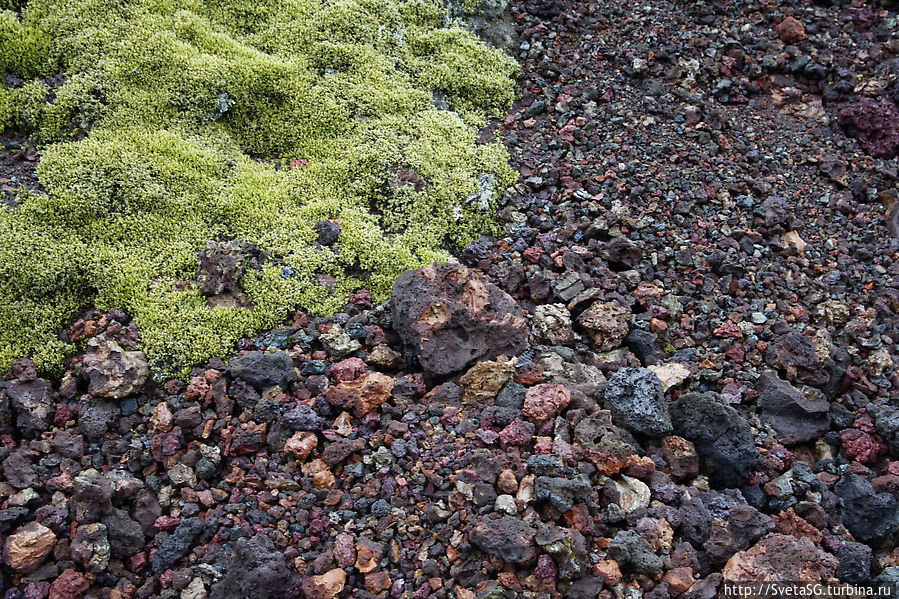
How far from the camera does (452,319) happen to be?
6316mm

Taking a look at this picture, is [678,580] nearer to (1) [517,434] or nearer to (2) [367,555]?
(1) [517,434]

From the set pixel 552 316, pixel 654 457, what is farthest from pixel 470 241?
pixel 654 457

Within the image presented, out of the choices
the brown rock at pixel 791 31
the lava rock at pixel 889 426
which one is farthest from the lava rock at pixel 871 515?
the brown rock at pixel 791 31

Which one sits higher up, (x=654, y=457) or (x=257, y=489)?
(x=654, y=457)

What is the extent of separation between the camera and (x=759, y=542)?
4.83 meters

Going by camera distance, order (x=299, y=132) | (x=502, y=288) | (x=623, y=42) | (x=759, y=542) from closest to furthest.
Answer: (x=759, y=542) < (x=502, y=288) < (x=299, y=132) < (x=623, y=42)

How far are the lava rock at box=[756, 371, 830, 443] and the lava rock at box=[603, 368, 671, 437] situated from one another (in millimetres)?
1370

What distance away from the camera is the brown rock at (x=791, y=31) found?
10.1 meters

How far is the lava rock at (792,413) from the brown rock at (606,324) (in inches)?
60.1

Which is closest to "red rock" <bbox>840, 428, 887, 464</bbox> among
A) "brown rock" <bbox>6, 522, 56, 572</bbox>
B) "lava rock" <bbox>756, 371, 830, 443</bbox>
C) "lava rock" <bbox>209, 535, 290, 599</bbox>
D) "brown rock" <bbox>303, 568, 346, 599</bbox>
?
"lava rock" <bbox>756, 371, 830, 443</bbox>

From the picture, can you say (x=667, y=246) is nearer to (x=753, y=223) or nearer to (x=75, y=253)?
(x=753, y=223)

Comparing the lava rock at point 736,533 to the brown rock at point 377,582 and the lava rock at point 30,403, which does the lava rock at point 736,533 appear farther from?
the lava rock at point 30,403

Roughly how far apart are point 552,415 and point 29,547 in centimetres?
442

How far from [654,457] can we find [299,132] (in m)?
6.05
